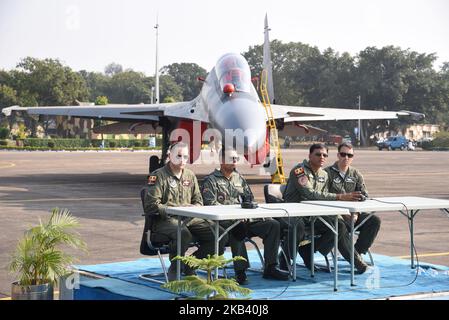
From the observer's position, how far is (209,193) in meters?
9.05

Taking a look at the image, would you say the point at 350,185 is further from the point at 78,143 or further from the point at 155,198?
the point at 78,143

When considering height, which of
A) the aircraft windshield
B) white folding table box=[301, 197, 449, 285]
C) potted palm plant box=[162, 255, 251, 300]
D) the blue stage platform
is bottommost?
the blue stage platform

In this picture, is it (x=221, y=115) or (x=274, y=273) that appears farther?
→ (x=221, y=115)

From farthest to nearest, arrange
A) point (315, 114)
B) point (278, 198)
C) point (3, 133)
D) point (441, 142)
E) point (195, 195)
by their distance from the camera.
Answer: point (441, 142) → point (3, 133) → point (315, 114) → point (278, 198) → point (195, 195)

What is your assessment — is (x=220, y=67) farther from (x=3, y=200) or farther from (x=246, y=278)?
(x=246, y=278)

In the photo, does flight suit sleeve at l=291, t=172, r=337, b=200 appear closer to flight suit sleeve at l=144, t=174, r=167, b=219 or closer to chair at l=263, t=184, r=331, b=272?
chair at l=263, t=184, r=331, b=272

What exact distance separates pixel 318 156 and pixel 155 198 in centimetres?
229

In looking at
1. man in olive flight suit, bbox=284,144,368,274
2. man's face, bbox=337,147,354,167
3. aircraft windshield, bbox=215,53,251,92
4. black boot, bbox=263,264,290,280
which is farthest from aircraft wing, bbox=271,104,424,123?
black boot, bbox=263,264,290,280

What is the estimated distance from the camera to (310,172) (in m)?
9.66

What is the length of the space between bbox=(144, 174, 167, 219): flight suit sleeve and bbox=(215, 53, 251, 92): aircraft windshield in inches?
450

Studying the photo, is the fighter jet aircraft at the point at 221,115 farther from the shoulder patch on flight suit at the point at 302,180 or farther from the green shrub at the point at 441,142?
the green shrub at the point at 441,142

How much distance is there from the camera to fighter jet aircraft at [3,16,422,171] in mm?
18453

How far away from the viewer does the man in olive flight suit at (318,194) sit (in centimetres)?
925

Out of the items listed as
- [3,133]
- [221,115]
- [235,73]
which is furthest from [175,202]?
[3,133]
